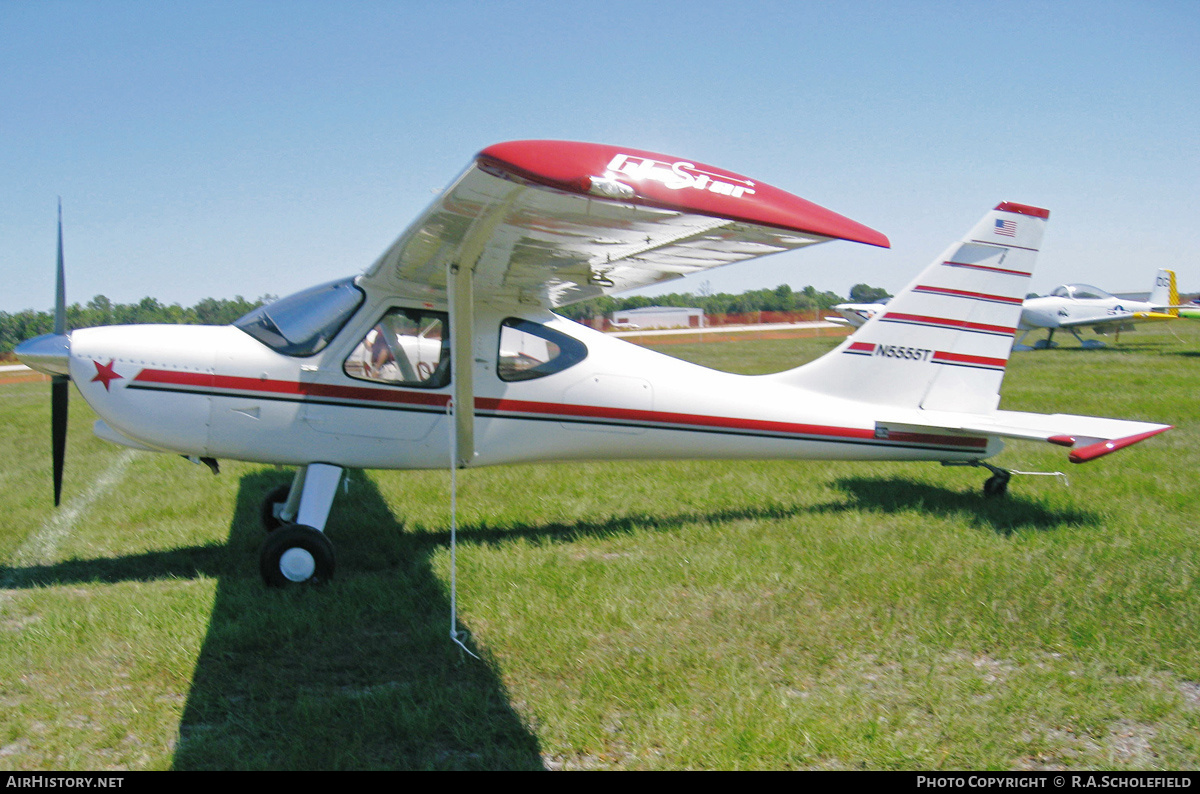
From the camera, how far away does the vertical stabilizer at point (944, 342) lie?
6125 mm

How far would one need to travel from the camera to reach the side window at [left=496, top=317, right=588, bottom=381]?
5.39 metres

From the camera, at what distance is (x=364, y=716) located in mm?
3141

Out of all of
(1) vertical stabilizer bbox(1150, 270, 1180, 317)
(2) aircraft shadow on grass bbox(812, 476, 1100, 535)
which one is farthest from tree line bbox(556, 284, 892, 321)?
(2) aircraft shadow on grass bbox(812, 476, 1100, 535)

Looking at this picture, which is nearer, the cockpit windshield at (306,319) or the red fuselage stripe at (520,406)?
the red fuselage stripe at (520,406)

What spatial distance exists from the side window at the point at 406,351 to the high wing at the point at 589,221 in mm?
206

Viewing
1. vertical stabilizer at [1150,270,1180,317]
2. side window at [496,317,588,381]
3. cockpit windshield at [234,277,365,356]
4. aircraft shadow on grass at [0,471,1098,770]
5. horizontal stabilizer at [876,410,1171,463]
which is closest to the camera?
aircraft shadow on grass at [0,471,1098,770]

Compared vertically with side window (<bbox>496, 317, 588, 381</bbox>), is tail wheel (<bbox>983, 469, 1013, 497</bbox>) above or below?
below

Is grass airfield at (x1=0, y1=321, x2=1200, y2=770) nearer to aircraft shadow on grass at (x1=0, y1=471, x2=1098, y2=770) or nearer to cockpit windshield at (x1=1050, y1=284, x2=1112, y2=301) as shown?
aircraft shadow on grass at (x1=0, y1=471, x2=1098, y2=770)

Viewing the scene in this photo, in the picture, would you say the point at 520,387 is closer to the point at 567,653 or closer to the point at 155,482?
the point at 567,653

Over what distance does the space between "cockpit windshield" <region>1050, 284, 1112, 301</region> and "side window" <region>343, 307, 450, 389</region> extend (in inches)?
1029

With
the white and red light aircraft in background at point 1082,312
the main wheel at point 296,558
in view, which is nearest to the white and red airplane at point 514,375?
the main wheel at point 296,558

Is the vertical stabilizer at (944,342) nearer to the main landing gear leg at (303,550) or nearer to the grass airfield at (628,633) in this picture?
the grass airfield at (628,633)

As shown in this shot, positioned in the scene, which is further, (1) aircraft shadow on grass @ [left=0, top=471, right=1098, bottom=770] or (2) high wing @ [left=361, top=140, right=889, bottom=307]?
(1) aircraft shadow on grass @ [left=0, top=471, right=1098, bottom=770]

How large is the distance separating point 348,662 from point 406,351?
216 centimetres
